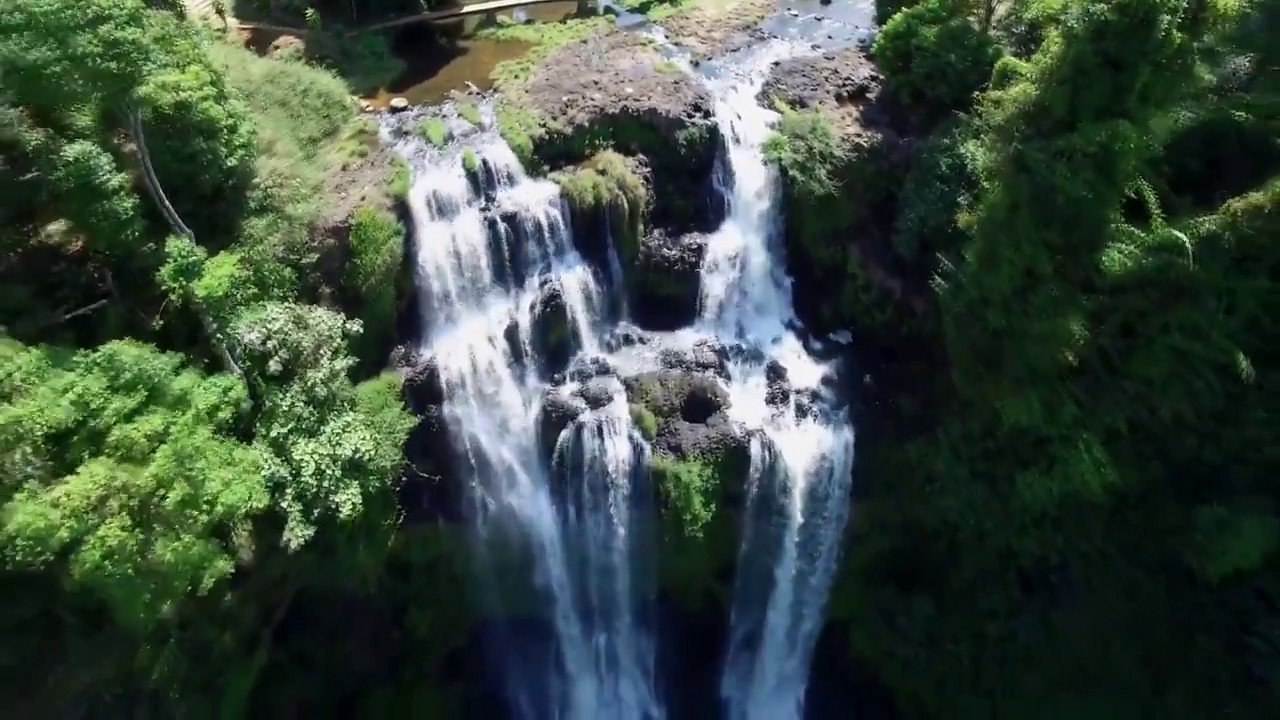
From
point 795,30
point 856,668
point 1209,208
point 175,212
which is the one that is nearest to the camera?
point 1209,208

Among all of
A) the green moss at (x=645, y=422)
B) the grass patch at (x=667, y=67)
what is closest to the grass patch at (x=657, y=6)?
the grass patch at (x=667, y=67)

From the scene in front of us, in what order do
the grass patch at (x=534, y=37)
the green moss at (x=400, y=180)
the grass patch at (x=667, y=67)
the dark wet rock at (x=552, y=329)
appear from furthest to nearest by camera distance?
the grass patch at (x=534, y=37) → the grass patch at (x=667, y=67) → the dark wet rock at (x=552, y=329) → the green moss at (x=400, y=180)

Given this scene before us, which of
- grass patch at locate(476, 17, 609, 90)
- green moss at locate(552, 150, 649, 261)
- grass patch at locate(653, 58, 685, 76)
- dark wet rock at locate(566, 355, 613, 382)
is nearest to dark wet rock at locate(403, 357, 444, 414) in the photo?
dark wet rock at locate(566, 355, 613, 382)

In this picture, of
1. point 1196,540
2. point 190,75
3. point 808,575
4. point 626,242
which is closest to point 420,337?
point 626,242

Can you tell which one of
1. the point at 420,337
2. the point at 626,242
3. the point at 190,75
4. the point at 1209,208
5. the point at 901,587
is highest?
the point at 190,75

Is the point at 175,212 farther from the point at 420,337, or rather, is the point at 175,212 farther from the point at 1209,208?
the point at 1209,208

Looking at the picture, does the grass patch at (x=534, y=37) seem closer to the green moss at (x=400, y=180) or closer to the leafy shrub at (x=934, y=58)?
the green moss at (x=400, y=180)
